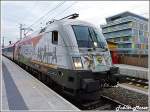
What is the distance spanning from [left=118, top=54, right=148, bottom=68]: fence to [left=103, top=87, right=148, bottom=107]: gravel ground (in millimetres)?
11600

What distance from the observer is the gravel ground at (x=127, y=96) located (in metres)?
9.41

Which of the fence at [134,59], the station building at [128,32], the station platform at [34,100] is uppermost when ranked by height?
the station building at [128,32]

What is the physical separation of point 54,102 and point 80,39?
287 centimetres

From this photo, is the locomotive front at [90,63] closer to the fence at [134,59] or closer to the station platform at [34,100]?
the station platform at [34,100]

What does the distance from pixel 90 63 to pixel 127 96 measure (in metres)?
2.64

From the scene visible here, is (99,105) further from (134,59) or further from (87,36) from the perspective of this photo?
(134,59)

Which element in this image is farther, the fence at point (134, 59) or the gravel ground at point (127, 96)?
the fence at point (134, 59)

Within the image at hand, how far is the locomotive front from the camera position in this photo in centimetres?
850

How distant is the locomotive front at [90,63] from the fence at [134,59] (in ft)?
46.0

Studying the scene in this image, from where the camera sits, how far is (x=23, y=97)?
832 centimetres

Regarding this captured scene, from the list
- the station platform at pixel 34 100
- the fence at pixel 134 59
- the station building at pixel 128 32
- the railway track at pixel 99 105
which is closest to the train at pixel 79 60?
the railway track at pixel 99 105

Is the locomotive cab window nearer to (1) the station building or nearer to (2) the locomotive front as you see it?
(2) the locomotive front

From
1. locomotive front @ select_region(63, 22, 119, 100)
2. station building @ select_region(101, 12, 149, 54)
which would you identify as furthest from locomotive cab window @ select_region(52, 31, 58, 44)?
station building @ select_region(101, 12, 149, 54)

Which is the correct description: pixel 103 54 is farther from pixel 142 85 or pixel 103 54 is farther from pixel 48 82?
pixel 142 85
